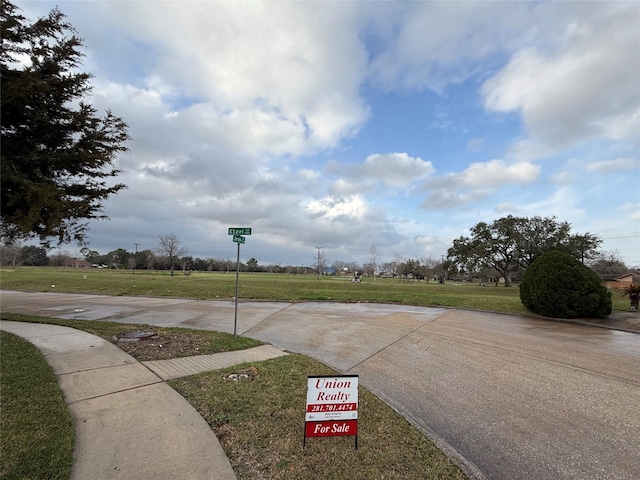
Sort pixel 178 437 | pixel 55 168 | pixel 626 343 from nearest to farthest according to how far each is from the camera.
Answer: pixel 178 437
pixel 55 168
pixel 626 343

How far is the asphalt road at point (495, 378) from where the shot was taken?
3.37 meters

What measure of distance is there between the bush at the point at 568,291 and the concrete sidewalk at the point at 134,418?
1141 centimetres

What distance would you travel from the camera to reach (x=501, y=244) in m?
45.0

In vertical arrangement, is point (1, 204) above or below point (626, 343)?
above

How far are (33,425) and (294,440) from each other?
2625mm

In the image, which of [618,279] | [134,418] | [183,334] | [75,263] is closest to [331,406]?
[134,418]

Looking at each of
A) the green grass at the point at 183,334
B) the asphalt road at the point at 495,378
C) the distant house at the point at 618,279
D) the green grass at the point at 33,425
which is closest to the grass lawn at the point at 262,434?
the green grass at the point at 33,425

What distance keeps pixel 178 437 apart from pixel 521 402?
14.3 feet

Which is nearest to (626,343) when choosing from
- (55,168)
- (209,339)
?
(209,339)

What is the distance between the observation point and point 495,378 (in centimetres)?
561

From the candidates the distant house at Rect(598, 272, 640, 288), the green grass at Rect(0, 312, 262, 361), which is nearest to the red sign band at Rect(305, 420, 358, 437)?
the green grass at Rect(0, 312, 262, 361)

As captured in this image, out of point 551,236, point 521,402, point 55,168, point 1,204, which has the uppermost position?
point 551,236

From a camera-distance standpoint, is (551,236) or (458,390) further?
(551,236)

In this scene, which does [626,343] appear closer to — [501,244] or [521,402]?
[521,402]
